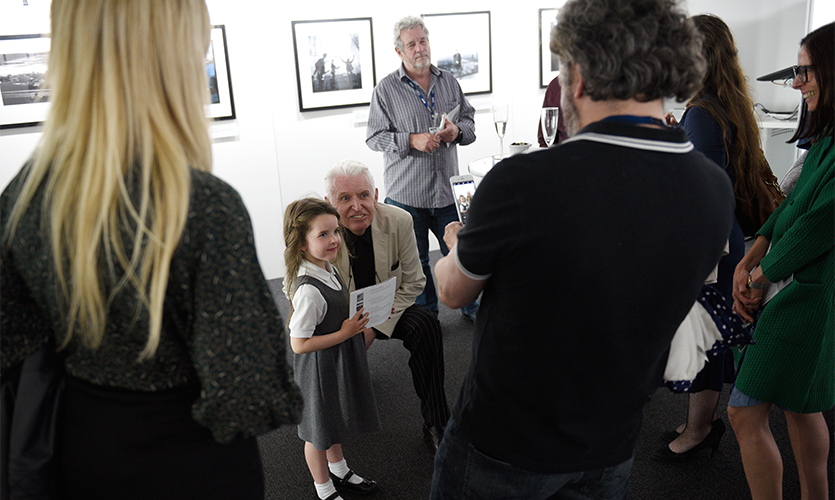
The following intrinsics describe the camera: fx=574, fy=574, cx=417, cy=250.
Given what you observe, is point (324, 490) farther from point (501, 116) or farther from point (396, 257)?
point (501, 116)

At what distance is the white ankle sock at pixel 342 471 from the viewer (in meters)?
2.27

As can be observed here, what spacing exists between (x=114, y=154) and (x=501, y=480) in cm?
87

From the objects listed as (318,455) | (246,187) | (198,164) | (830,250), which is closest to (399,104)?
(246,187)

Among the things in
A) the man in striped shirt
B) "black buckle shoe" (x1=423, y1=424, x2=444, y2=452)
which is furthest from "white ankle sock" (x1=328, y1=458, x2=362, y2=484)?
the man in striped shirt

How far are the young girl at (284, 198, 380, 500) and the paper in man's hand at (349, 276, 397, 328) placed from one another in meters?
0.04

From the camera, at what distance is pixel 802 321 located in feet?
5.26

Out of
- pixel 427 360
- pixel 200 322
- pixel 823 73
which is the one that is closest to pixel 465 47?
pixel 427 360

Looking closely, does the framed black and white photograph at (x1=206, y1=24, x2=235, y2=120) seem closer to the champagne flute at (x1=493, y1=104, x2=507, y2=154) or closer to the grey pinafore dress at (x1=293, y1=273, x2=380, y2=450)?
the champagne flute at (x1=493, y1=104, x2=507, y2=154)

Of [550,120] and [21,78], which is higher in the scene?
[21,78]

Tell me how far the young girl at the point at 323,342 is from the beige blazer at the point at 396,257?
37cm

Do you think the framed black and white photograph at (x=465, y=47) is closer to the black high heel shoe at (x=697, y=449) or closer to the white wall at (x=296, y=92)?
the white wall at (x=296, y=92)

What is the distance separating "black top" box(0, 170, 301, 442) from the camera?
0.85 meters

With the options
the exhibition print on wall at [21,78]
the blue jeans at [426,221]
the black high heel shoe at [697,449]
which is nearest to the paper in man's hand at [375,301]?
the black high heel shoe at [697,449]

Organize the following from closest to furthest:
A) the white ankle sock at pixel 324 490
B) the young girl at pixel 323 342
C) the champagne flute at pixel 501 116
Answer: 1. the young girl at pixel 323 342
2. the white ankle sock at pixel 324 490
3. the champagne flute at pixel 501 116
